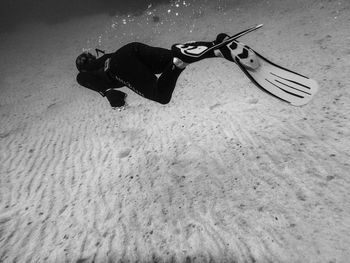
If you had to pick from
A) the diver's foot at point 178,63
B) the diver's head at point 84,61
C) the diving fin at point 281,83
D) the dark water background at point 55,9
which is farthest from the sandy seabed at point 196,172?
the dark water background at point 55,9

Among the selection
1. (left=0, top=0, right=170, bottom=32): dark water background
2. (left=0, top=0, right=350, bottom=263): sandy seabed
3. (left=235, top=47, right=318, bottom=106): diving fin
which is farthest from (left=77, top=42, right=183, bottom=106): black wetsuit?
(left=0, top=0, right=170, bottom=32): dark water background

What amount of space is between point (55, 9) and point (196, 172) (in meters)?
52.1

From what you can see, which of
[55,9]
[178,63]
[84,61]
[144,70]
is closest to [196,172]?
[178,63]

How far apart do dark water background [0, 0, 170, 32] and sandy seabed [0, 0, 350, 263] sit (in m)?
16.0

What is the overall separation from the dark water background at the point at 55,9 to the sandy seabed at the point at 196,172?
52.4ft

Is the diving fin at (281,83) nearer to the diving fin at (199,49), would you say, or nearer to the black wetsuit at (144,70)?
the diving fin at (199,49)

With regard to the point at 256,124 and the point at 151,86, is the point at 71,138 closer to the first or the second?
the point at 151,86

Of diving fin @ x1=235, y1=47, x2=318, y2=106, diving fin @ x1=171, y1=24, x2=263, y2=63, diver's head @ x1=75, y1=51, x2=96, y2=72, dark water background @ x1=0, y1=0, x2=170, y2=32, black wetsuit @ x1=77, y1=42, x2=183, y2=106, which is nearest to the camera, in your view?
diving fin @ x1=171, y1=24, x2=263, y2=63

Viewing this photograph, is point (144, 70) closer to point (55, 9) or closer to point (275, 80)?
point (275, 80)

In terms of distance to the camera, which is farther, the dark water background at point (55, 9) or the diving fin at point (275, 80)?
the dark water background at point (55, 9)

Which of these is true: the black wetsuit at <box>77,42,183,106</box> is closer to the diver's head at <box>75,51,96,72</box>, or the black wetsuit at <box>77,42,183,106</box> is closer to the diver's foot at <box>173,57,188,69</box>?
the diver's foot at <box>173,57,188,69</box>

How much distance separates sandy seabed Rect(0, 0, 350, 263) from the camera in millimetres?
2228

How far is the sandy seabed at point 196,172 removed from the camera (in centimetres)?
223

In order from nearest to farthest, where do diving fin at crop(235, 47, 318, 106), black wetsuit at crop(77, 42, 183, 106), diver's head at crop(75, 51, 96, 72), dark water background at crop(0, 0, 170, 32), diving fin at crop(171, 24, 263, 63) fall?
diving fin at crop(171, 24, 263, 63)
diving fin at crop(235, 47, 318, 106)
black wetsuit at crop(77, 42, 183, 106)
diver's head at crop(75, 51, 96, 72)
dark water background at crop(0, 0, 170, 32)
